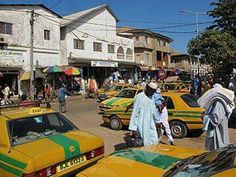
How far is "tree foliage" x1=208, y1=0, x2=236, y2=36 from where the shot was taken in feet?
72.1

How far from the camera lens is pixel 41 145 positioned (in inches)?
216

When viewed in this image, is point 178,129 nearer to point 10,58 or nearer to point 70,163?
point 70,163

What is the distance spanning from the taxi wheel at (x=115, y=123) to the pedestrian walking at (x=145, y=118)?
6.19m

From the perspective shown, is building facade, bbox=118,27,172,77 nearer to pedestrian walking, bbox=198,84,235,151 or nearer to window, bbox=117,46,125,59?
window, bbox=117,46,125,59

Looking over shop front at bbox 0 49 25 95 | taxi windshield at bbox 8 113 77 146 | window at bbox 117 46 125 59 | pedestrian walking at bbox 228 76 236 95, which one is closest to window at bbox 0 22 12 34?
shop front at bbox 0 49 25 95

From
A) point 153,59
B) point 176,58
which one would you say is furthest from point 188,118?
point 176,58

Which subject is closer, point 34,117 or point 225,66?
point 34,117

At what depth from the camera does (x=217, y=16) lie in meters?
23.2

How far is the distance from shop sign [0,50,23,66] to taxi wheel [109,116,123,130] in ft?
55.3

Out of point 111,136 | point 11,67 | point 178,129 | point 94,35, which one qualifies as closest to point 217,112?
point 178,129

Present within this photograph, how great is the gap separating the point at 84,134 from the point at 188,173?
3.52m

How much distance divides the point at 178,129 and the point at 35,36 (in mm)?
22071

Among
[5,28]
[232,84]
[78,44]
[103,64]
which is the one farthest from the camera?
[103,64]

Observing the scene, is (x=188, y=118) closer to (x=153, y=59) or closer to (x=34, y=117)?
(x=34, y=117)
